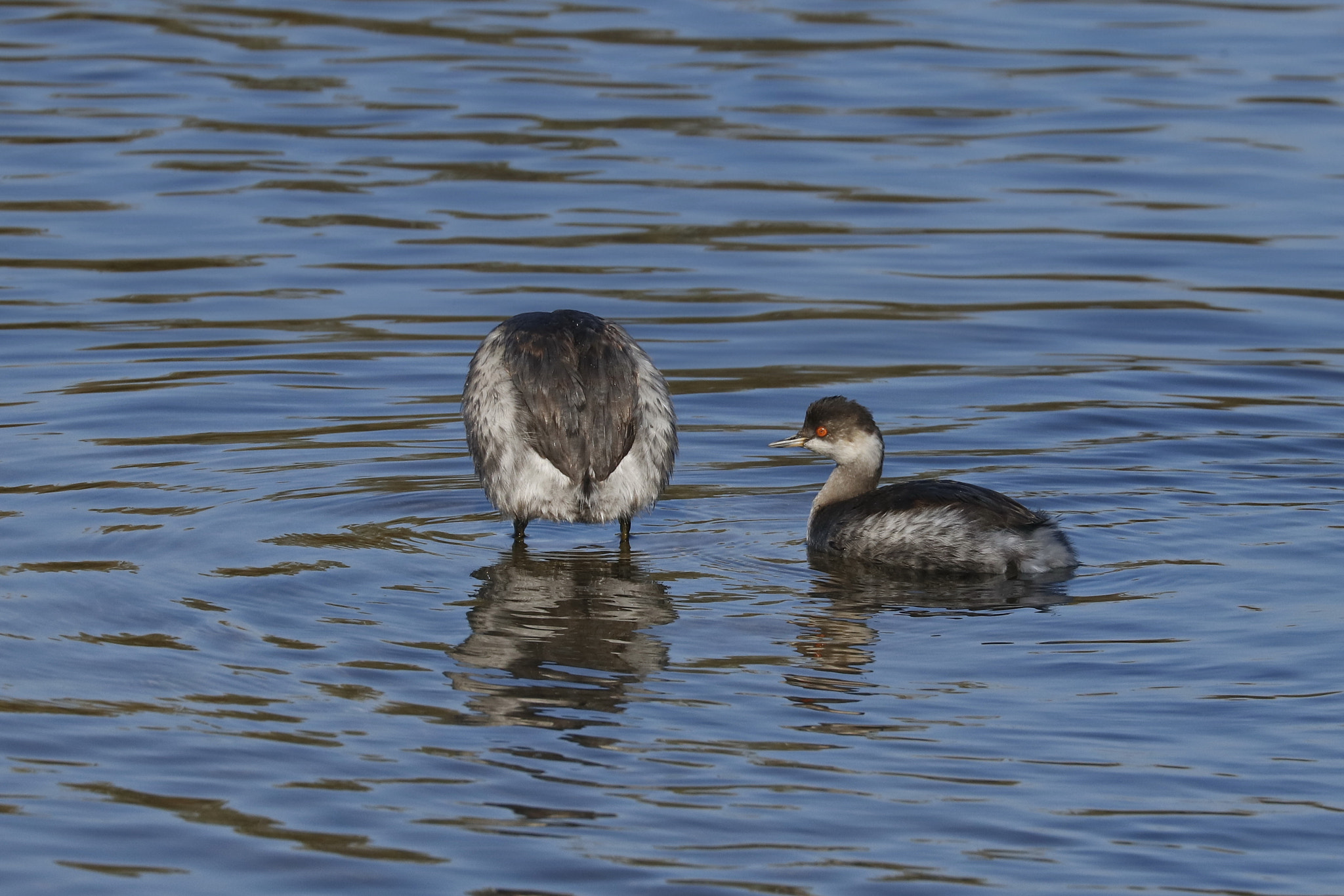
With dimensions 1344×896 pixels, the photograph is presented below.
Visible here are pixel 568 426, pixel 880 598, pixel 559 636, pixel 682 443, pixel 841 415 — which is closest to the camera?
pixel 559 636

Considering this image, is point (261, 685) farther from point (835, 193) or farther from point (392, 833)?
point (835, 193)

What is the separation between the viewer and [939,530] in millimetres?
9133

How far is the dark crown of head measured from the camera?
10000 mm

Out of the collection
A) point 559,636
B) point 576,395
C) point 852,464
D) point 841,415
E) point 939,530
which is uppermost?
point 576,395

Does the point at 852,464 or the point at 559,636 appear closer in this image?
the point at 559,636

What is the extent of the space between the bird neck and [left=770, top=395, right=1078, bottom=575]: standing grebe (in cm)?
10

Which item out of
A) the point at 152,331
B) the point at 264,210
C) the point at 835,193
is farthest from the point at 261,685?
A: the point at 835,193

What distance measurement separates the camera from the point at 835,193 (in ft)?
55.7

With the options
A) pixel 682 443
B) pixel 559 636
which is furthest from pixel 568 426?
pixel 682 443

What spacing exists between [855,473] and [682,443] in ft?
5.15

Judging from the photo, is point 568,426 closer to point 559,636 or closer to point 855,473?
point 559,636

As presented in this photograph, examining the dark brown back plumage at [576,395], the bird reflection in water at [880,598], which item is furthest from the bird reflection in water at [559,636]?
the bird reflection in water at [880,598]

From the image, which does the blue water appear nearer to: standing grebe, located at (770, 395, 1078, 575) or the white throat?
standing grebe, located at (770, 395, 1078, 575)

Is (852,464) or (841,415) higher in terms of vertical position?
(841,415)
